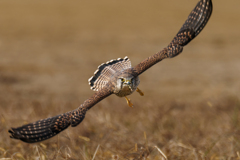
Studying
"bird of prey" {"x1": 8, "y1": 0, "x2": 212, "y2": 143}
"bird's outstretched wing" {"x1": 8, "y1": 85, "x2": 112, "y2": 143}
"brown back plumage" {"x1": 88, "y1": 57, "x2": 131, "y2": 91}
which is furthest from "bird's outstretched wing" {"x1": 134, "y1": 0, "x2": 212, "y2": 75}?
"bird's outstretched wing" {"x1": 8, "y1": 85, "x2": 112, "y2": 143}

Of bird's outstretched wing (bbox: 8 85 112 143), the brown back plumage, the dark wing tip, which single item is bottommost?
bird's outstretched wing (bbox: 8 85 112 143)

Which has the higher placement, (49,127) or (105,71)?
(105,71)

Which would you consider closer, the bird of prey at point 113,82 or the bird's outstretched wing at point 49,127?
the bird of prey at point 113,82

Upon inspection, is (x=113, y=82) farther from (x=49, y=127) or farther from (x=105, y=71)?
(x=49, y=127)

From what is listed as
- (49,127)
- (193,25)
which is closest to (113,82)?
(49,127)

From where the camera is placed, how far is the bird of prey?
3.06m

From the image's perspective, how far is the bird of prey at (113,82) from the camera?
10.0 feet

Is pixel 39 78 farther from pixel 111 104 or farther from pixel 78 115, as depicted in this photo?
pixel 78 115

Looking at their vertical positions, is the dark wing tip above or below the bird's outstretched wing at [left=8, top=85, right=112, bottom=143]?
above

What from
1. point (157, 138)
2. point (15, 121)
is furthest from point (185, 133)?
point (15, 121)

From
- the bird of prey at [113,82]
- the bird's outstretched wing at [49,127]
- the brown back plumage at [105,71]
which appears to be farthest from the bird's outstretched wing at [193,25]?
the bird's outstretched wing at [49,127]

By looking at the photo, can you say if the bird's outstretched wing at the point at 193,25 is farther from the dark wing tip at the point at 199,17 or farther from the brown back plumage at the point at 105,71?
the brown back plumage at the point at 105,71

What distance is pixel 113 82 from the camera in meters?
3.09

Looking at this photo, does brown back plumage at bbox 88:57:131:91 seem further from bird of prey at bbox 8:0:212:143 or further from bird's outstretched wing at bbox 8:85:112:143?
bird's outstretched wing at bbox 8:85:112:143
